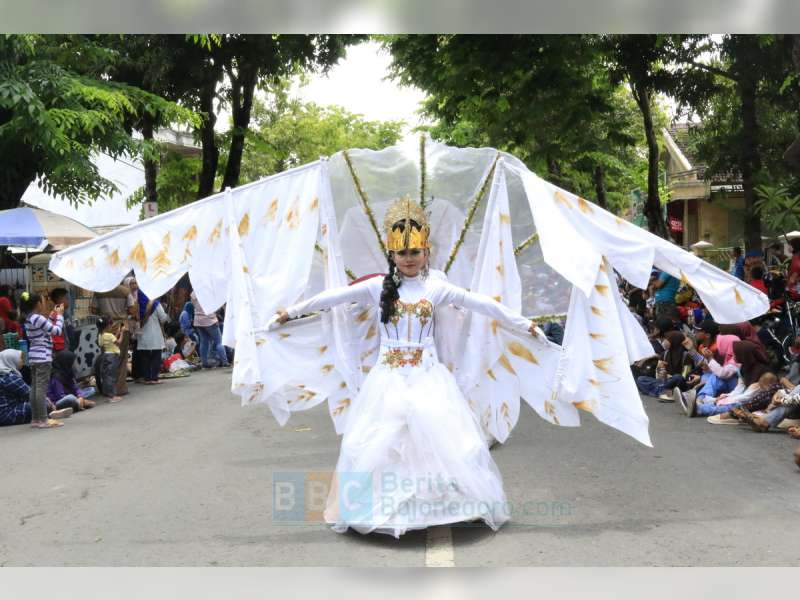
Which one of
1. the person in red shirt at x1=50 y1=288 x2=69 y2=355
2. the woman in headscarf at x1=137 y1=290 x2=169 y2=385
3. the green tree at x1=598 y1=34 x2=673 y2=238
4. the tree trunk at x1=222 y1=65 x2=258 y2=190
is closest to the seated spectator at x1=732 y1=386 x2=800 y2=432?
the green tree at x1=598 y1=34 x2=673 y2=238

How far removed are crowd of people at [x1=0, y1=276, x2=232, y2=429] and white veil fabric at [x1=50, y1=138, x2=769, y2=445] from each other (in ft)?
11.9

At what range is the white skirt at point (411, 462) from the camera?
239 inches

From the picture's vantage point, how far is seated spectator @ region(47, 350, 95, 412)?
12.7 metres

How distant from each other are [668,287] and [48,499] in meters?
11.1

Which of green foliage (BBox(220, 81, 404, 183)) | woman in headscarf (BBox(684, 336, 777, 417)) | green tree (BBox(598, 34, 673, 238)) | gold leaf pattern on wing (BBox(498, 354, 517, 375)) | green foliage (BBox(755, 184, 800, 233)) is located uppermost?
green foliage (BBox(220, 81, 404, 183))

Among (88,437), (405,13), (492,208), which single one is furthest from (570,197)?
(88,437)

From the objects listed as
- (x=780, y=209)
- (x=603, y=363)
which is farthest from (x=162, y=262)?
(x=780, y=209)

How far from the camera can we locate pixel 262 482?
8055 mm

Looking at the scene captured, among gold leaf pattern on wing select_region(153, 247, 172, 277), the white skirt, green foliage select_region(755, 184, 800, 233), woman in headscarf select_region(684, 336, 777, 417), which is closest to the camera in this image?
the white skirt

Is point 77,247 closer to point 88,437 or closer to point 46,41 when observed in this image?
point 88,437

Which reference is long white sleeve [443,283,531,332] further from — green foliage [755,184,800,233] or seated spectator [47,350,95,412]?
green foliage [755,184,800,233]

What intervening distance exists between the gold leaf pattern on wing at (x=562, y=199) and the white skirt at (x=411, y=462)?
1472 millimetres

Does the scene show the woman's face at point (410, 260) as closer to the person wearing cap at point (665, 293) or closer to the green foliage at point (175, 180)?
the person wearing cap at point (665, 293)

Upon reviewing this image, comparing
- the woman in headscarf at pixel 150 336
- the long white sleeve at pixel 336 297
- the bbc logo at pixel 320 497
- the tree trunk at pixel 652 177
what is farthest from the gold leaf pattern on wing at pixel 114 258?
the tree trunk at pixel 652 177
